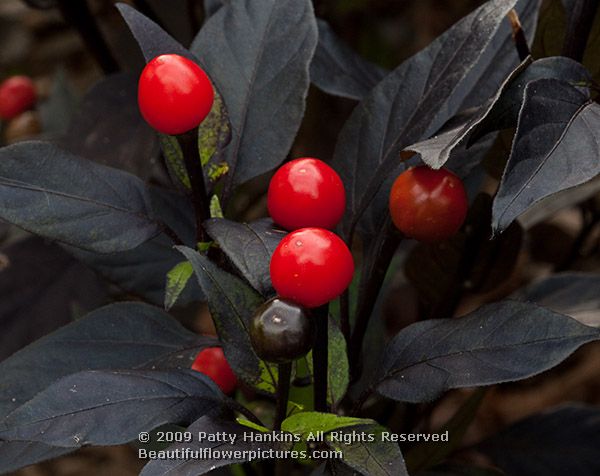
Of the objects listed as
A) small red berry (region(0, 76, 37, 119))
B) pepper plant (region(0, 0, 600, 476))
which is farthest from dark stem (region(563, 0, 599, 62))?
small red berry (region(0, 76, 37, 119))

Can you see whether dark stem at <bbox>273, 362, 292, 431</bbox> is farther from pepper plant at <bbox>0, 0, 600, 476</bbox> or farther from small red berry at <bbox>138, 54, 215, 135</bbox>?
small red berry at <bbox>138, 54, 215, 135</bbox>

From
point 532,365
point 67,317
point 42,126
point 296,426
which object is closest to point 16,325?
point 67,317

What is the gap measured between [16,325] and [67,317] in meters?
0.06

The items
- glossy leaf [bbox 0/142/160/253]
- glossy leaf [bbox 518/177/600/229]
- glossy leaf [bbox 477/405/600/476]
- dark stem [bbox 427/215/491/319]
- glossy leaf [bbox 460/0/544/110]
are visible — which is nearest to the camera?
glossy leaf [bbox 0/142/160/253]

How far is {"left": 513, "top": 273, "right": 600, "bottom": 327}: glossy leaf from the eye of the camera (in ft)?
2.92

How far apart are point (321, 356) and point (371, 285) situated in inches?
4.9

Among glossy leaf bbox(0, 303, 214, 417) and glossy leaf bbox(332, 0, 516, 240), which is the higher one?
glossy leaf bbox(332, 0, 516, 240)

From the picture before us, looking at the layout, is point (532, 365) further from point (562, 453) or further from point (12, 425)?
point (562, 453)

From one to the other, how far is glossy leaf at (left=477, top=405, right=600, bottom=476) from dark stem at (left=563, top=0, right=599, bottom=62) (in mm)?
495

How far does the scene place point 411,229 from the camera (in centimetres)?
59

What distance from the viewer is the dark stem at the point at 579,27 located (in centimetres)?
66

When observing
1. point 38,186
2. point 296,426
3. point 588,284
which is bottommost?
point 588,284

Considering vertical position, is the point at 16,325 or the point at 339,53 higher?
the point at 339,53

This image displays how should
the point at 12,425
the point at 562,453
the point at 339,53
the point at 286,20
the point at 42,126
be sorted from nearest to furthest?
the point at 12,425
the point at 286,20
the point at 339,53
the point at 562,453
the point at 42,126
